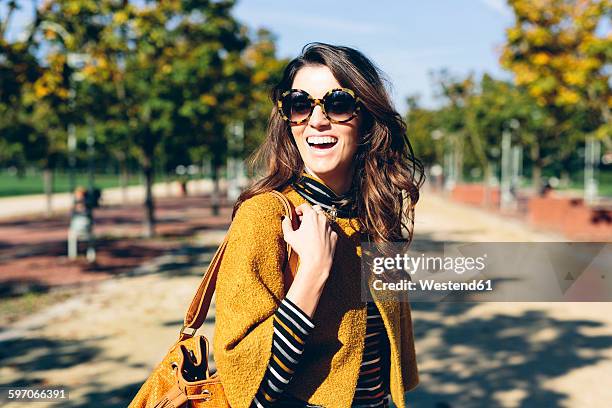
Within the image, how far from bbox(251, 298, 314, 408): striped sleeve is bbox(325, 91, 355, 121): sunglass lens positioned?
1.92 ft

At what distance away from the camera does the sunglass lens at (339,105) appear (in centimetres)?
177

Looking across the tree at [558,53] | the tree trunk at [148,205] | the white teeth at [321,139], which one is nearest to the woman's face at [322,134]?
the white teeth at [321,139]

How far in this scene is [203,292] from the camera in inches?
67.4

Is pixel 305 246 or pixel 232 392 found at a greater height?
pixel 305 246

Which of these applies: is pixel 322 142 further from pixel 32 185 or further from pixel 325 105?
pixel 32 185

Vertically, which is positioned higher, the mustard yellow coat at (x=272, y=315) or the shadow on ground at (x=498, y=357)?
the mustard yellow coat at (x=272, y=315)

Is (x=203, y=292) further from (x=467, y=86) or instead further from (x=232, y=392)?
(x=467, y=86)

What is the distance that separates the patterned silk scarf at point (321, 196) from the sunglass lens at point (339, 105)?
A: 0.66 feet

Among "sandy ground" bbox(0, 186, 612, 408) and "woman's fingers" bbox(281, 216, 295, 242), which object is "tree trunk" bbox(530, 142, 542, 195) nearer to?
"sandy ground" bbox(0, 186, 612, 408)

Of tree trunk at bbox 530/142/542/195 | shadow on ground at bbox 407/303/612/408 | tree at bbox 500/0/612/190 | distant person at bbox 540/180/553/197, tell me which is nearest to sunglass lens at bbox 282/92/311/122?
shadow on ground at bbox 407/303/612/408

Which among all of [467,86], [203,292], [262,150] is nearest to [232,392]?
[203,292]

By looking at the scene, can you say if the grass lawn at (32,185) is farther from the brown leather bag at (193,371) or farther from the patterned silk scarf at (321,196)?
the patterned silk scarf at (321,196)

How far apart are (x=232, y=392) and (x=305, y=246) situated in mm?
422

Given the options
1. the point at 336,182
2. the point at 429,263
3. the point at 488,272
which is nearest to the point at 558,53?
the point at 488,272
